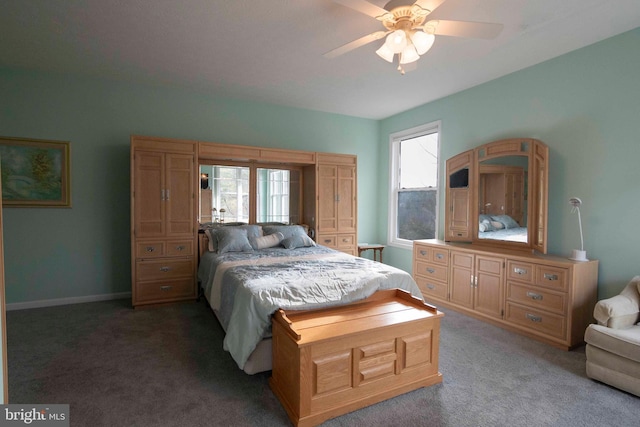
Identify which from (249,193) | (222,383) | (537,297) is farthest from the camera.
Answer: (249,193)

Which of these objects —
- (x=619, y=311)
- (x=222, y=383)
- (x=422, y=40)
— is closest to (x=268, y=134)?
(x=422, y=40)

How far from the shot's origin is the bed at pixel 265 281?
2.32 metres

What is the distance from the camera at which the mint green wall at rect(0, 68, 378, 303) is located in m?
3.77

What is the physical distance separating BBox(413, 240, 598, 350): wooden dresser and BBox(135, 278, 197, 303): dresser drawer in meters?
2.98

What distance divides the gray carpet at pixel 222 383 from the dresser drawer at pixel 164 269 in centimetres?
69

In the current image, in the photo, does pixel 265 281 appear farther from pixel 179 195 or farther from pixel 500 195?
pixel 500 195

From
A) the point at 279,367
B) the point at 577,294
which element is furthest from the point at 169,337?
the point at 577,294

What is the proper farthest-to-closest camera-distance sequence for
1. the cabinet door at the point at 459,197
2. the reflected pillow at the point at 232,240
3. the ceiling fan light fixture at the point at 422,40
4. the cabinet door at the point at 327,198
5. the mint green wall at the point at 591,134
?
the cabinet door at the point at 327,198
the cabinet door at the point at 459,197
the reflected pillow at the point at 232,240
the mint green wall at the point at 591,134
the ceiling fan light fixture at the point at 422,40

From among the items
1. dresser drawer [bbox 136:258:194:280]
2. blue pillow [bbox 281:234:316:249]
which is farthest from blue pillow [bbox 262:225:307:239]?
dresser drawer [bbox 136:258:194:280]

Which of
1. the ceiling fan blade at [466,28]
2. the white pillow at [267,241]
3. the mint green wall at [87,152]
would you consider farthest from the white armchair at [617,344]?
the mint green wall at [87,152]

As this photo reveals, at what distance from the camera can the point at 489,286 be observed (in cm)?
351

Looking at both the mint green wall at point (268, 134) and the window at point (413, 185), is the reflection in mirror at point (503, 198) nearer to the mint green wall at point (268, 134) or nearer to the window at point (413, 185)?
the mint green wall at point (268, 134)

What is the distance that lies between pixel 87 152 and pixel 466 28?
4.24 meters

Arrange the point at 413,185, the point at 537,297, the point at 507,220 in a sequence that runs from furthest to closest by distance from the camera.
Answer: the point at 413,185 < the point at 507,220 < the point at 537,297
